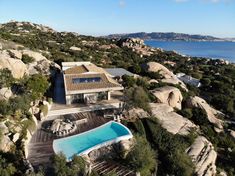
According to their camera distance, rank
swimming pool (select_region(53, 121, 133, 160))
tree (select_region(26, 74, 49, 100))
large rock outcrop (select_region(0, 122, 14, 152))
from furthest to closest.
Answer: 1. tree (select_region(26, 74, 49, 100))
2. swimming pool (select_region(53, 121, 133, 160))
3. large rock outcrop (select_region(0, 122, 14, 152))

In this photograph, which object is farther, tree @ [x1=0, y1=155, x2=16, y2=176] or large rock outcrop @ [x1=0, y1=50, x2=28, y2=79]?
large rock outcrop @ [x1=0, y1=50, x2=28, y2=79]

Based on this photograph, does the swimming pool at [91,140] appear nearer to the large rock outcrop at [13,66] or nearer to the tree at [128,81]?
the tree at [128,81]

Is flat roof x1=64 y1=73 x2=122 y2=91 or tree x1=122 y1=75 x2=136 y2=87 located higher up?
flat roof x1=64 y1=73 x2=122 y2=91

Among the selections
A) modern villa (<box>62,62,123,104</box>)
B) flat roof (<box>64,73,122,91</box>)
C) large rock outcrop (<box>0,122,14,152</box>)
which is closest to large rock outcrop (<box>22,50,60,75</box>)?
modern villa (<box>62,62,123,104</box>)

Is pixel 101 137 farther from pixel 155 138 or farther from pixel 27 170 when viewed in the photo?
pixel 27 170

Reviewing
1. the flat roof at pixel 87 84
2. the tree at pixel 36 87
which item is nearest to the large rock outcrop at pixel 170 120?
the flat roof at pixel 87 84

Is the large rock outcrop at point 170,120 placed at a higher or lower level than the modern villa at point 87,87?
lower

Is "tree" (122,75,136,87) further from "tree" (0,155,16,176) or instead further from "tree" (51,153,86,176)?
"tree" (0,155,16,176)
